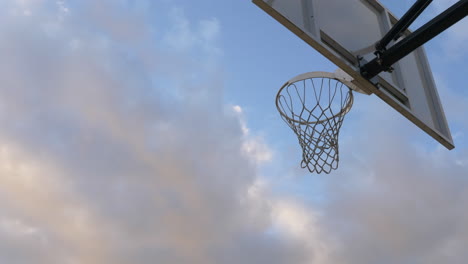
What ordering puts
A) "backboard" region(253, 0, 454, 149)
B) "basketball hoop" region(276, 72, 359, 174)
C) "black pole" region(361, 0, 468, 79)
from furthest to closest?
"basketball hoop" region(276, 72, 359, 174) → "backboard" region(253, 0, 454, 149) → "black pole" region(361, 0, 468, 79)

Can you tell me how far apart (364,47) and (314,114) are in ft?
4.63

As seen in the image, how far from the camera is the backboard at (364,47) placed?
4252mm

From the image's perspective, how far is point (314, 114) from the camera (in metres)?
6.00

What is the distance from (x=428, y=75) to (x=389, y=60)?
1.47 metres

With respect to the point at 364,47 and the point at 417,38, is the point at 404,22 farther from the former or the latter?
the point at 364,47

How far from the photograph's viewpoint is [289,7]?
13.8ft

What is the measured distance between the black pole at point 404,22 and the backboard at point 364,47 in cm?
17

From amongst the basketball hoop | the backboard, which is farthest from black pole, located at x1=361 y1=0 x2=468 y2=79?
the basketball hoop

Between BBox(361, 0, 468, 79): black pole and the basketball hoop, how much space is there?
1.24 meters

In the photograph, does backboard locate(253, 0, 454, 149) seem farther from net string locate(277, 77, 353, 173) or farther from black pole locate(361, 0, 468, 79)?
net string locate(277, 77, 353, 173)

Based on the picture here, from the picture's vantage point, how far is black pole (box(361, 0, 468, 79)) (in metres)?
4.09

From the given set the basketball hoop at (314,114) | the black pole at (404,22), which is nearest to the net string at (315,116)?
the basketball hoop at (314,114)

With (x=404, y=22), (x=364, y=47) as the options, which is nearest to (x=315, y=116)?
(x=364, y=47)

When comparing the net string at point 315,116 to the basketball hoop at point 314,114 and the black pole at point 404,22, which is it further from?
the black pole at point 404,22
